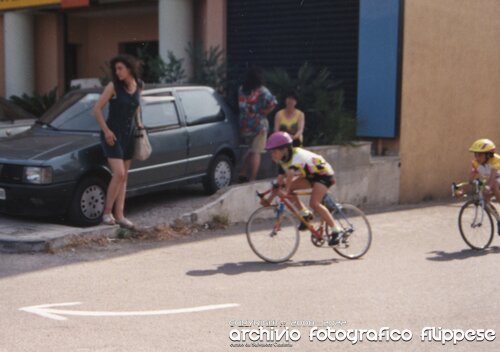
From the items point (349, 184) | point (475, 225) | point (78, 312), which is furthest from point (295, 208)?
point (349, 184)

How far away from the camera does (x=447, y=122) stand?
14883 mm

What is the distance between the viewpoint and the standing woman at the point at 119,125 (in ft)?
28.7

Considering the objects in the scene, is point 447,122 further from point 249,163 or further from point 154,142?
point 154,142

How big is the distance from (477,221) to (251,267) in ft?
10.8

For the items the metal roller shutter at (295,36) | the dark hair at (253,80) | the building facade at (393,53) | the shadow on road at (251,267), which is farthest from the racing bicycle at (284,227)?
the metal roller shutter at (295,36)

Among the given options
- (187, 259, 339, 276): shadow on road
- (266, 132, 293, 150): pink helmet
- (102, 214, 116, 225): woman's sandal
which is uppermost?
(266, 132, 293, 150): pink helmet

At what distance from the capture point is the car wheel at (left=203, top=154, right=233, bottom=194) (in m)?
10.9

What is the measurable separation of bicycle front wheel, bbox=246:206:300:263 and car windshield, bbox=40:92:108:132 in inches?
108

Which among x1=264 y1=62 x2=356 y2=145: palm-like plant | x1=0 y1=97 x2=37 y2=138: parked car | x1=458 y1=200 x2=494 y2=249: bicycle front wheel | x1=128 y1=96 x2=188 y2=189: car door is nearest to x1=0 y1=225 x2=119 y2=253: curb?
x1=128 y1=96 x2=188 y2=189: car door

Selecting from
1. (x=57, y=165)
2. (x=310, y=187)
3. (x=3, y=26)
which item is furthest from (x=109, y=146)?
(x=3, y=26)

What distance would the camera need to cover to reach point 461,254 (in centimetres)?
914

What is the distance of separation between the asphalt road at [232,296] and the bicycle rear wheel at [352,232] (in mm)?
133

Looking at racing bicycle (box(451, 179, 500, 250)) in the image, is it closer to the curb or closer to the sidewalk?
the sidewalk

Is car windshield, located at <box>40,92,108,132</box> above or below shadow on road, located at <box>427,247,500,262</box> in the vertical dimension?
above
